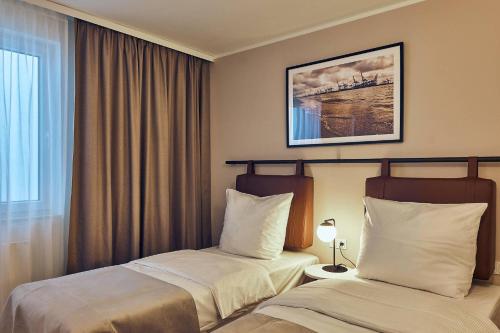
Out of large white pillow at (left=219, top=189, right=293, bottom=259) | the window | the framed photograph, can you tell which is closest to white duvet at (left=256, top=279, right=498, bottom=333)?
large white pillow at (left=219, top=189, right=293, bottom=259)

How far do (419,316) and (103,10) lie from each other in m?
2.73

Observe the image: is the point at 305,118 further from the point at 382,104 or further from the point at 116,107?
the point at 116,107

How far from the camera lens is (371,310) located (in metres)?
1.60

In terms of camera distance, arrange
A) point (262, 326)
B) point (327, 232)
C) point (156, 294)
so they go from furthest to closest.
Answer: point (327, 232) < point (156, 294) < point (262, 326)

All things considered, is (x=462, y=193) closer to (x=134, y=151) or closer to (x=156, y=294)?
(x=156, y=294)

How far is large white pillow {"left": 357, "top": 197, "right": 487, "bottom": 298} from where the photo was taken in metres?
1.88

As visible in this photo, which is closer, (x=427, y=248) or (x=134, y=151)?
(x=427, y=248)

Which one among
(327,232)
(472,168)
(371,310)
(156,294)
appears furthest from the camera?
(327,232)

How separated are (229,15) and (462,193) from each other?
1993 mm

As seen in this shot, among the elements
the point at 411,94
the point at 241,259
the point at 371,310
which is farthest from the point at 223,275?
the point at 411,94

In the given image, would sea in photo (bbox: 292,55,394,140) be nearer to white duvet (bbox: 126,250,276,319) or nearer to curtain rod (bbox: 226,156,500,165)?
curtain rod (bbox: 226,156,500,165)

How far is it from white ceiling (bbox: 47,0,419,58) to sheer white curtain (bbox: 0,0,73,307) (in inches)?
12.7

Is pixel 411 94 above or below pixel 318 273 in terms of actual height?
above

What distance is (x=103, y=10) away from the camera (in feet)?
8.40
